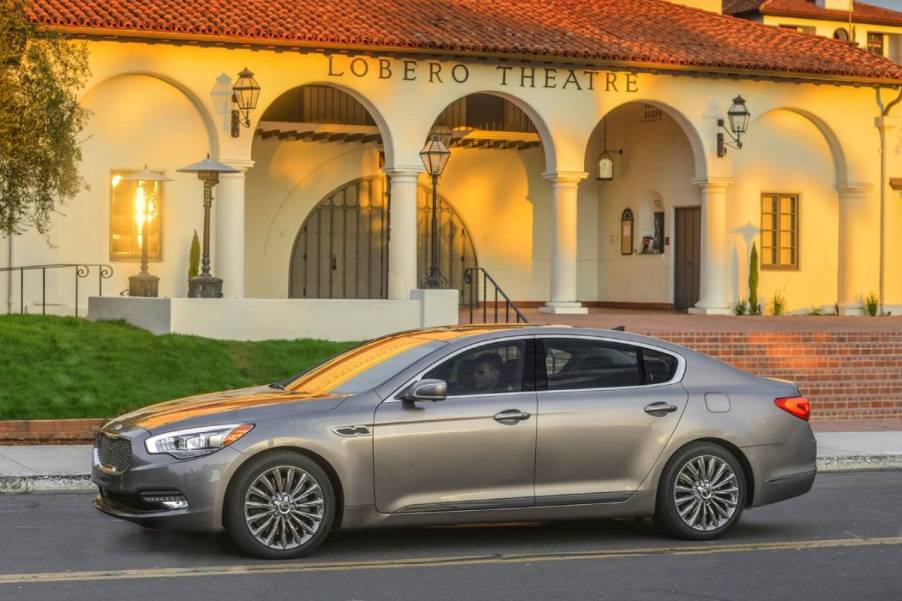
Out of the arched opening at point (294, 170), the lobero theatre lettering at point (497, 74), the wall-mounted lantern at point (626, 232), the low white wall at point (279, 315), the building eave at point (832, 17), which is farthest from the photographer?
the building eave at point (832, 17)

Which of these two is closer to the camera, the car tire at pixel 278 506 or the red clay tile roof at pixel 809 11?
the car tire at pixel 278 506

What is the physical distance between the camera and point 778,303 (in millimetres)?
29891

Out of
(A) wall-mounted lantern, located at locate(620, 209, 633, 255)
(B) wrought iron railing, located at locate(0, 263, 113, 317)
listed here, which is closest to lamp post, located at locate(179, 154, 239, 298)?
(B) wrought iron railing, located at locate(0, 263, 113, 317)

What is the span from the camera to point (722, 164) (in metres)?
28.6

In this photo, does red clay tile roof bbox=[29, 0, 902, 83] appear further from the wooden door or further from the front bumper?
the front bumper

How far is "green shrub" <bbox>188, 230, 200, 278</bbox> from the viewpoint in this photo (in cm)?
2538

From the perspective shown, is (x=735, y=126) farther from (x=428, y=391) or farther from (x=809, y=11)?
(x=428, y=391)

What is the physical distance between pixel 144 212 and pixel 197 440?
15.5 metres

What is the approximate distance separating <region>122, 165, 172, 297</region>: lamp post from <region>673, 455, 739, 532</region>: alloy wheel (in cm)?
1344

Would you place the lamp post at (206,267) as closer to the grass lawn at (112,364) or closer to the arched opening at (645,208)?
the grass lawn at (112,364)

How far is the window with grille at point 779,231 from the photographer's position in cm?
3039

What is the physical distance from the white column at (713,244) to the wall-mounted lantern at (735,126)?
0.61 meters

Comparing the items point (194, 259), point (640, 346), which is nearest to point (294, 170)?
point (194, 259)

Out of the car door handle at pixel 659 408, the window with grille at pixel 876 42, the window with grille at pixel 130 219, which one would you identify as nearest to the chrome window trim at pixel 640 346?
the car door handle at pixel 659 408
